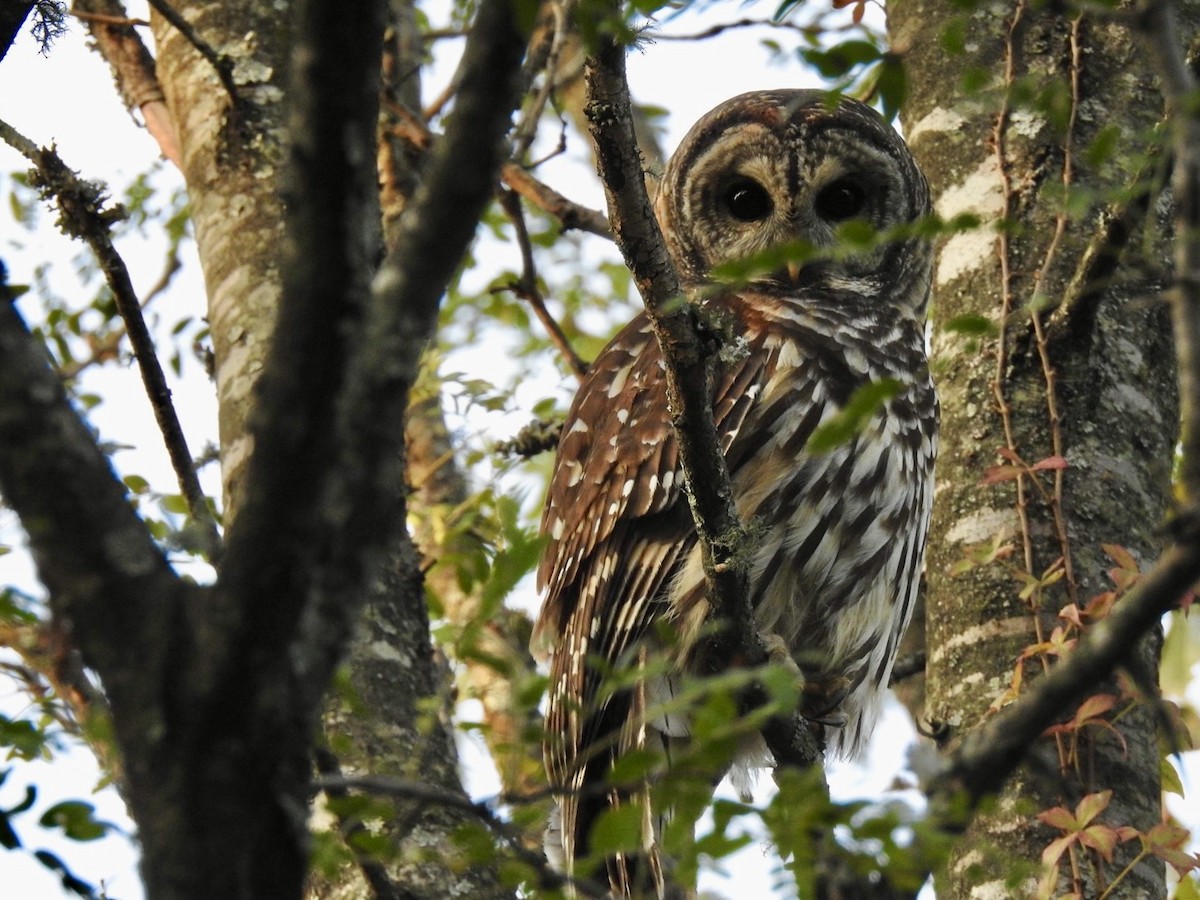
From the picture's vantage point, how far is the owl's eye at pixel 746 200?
14.7ft

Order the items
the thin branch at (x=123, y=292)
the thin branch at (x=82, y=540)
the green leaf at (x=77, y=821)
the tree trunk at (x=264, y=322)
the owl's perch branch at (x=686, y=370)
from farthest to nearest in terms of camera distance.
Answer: the thin branch at (x=123, y=292)
the tree trunk at (x=264, y=322)
the owl's perch branch at (x=686, y=370)
the green leaf at (x=77, y=821)
the thin branch at (x=82, y=540)

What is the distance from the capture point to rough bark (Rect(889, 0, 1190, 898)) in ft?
11.0

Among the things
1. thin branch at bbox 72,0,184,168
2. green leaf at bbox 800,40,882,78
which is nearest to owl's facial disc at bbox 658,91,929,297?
thin branch at bbox 72,0,184,168

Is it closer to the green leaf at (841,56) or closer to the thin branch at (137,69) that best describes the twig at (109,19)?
the thin branch at (137,69)

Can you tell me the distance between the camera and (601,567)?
382 cm

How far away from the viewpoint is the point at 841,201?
4469 millimetres

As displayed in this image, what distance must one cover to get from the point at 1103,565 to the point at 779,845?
213 centimetres

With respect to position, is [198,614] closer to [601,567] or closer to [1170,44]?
[1170,44]

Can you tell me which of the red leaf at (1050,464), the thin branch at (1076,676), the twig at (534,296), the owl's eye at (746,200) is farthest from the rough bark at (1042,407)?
the thin branch at (1076,676)

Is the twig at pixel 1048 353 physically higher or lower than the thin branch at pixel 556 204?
lower

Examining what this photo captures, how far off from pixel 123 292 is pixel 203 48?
67cm

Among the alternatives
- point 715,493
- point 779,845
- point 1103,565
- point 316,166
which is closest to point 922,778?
point 779,845

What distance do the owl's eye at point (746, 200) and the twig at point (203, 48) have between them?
1511mm

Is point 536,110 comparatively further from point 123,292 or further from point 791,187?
point 123,292
